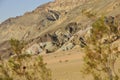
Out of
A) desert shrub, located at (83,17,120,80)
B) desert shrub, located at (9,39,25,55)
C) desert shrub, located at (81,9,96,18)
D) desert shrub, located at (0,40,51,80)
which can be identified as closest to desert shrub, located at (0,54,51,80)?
desert shrub, located at (0,40,51,80)

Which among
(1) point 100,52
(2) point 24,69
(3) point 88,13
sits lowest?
(2) point 24,69

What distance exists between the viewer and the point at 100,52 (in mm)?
14875

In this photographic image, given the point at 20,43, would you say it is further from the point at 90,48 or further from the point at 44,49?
the point at 44,49

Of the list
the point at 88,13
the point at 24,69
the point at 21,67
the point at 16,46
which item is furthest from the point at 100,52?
the point at 16,46

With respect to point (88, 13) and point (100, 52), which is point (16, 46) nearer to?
point (88, 13)

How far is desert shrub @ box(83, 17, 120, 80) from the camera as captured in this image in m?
14.7

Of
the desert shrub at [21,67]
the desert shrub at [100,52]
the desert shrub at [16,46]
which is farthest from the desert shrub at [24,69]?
the desert shrub at [100,52]

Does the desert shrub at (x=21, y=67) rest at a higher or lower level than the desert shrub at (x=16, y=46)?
lower

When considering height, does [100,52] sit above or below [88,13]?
below

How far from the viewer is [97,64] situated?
49.2 feet

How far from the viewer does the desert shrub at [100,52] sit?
14.7 m

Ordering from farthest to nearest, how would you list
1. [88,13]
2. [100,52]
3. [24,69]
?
[24,69]
[100,52]
[88,13]

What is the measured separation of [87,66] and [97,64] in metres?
0.46

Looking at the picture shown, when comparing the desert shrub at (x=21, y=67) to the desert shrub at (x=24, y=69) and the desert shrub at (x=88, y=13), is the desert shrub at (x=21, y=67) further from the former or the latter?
the desert shrub at (x=88, y=13)
